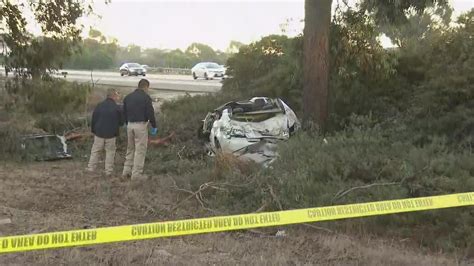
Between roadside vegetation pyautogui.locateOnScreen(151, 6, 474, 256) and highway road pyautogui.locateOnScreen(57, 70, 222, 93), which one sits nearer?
roadside vegetation pyautogui.locateOnScreen(151, 6, 474, 256)

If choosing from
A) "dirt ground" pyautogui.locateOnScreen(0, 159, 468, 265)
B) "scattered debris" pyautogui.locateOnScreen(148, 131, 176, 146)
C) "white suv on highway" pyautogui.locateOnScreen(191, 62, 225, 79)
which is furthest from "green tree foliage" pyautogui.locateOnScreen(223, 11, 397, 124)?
"white suv on highway" pyautogui.locateOnScreen(191, 62, 225, 79)

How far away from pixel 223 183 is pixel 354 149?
2181 millimetres

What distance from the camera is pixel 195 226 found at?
4.66 meters

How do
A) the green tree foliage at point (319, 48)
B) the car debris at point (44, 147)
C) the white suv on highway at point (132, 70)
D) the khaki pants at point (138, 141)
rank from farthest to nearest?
the white suv on highway at point (132, 70), the car debris at point (44, 147), the green tree foliage at point (319, 48), the khaki pants at point (138, 141)

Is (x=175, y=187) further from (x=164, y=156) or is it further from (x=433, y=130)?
(x=433, y=130)

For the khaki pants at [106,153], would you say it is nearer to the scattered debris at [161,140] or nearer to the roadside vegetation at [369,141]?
the roadside vegetation at [369,141]

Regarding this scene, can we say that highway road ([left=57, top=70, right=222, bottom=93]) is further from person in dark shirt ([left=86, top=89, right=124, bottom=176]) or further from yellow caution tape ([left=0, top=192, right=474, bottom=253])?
yellow caution tape ([left=0, top=192, right=474, bottom=253])

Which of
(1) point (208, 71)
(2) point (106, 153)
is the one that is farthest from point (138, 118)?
(1) point (208, 71)

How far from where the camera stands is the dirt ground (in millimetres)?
4953

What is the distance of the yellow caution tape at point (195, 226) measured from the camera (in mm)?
4168

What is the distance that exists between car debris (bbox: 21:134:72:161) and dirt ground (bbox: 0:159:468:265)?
2310 millimetres

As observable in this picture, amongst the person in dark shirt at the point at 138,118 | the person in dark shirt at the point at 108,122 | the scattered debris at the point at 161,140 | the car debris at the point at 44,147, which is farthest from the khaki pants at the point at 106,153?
the scattered debris at the point at 161,140

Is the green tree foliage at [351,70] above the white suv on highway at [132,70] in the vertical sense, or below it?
above

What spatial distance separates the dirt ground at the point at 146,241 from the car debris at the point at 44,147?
231cm
